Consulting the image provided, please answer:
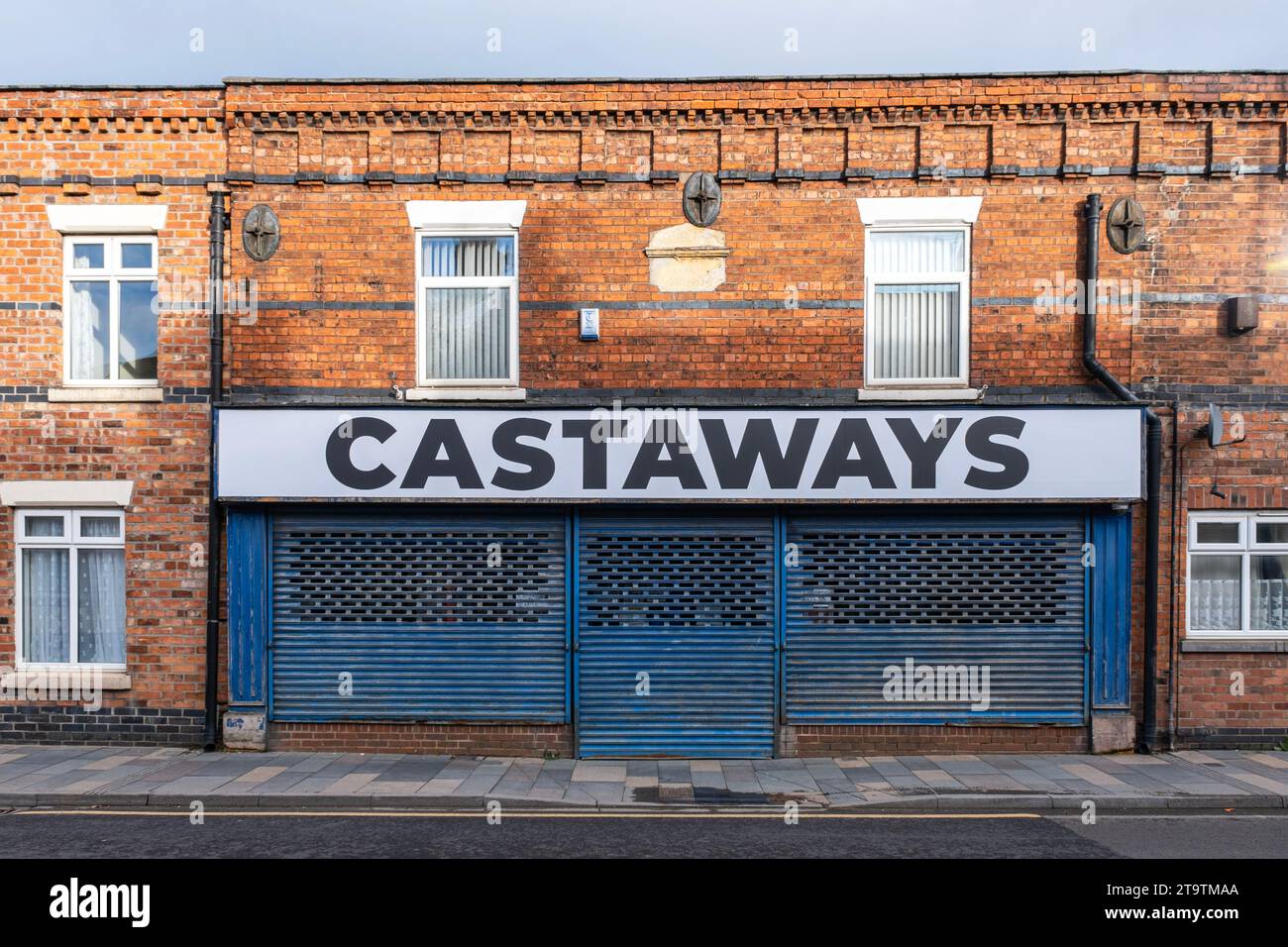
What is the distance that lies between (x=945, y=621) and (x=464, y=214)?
7.48 meters

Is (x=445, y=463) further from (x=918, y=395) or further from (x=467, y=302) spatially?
(x=918, y=395)

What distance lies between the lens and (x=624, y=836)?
22.4 ft

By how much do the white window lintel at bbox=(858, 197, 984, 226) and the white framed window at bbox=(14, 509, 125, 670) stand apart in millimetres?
9879

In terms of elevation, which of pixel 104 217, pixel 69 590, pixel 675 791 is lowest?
pixel 675 791

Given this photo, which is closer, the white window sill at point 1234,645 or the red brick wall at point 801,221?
the white window sill at point 1234,645

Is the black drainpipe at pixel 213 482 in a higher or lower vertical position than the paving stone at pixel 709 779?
higher

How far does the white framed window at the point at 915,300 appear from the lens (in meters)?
9.59

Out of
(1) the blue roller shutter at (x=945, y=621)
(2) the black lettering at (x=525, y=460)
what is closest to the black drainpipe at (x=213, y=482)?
(2) the black lettering at (x=525, y=460)

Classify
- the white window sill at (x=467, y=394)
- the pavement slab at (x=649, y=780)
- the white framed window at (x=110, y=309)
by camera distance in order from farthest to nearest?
the white framed window at (x=110, y=309) → the white window sill at (x=467, y=394) → the pavement slab at (x=649, y=780)

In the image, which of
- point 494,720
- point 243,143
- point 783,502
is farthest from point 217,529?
point 783,502

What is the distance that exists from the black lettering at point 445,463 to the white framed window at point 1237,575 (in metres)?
8.54

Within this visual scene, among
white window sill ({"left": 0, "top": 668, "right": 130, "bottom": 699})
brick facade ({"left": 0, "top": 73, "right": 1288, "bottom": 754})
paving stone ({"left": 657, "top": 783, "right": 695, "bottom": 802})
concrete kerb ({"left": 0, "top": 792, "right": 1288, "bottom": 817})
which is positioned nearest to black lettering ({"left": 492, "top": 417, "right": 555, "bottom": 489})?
Result: brick facade ({"left": 0, "top": 73, "right": 1288, "bottom": 754})

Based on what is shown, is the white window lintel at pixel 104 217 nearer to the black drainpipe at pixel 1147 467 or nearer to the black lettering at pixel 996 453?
the black lettering at pixel 996 453

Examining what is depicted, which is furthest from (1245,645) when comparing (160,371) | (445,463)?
(160,371)
